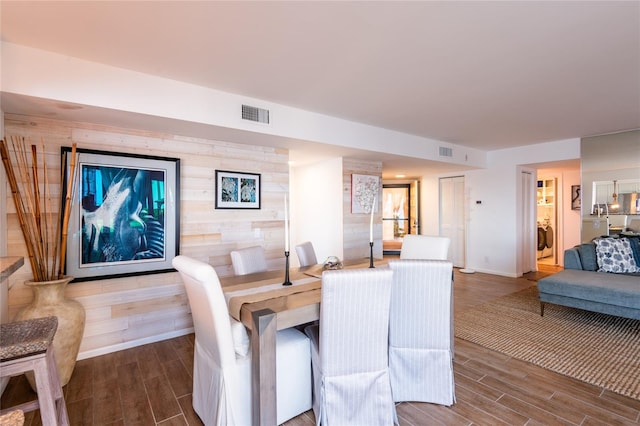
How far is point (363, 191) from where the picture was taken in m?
5.16

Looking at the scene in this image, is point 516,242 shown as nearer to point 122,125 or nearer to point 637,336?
point 637,336

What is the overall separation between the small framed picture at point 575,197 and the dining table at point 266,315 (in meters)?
7.42

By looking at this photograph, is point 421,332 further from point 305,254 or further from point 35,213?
point 35,213

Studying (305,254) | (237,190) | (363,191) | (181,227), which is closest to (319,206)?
(363,191)

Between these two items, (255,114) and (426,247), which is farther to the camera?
(255,114)

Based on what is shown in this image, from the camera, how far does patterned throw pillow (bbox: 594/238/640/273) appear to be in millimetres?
3818

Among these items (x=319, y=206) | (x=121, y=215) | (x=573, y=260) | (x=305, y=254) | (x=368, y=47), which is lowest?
(x=573, y=260)

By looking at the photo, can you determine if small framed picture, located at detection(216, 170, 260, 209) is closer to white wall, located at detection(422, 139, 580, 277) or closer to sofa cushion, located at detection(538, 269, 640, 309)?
sofa cushion, located at detection(538, 269, 640, 309)

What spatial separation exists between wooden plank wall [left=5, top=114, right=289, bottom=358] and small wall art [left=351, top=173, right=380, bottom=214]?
4.28 ft

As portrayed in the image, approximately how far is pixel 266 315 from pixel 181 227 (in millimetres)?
2120

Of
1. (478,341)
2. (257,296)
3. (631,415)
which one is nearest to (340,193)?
(478,341)

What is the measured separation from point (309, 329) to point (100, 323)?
85.6 inches

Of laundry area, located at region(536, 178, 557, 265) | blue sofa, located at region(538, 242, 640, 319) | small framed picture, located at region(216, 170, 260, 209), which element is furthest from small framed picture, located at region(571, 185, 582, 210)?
small framed picture, located at region(216, 170, 260, 209)

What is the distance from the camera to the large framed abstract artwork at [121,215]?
9.25ft
